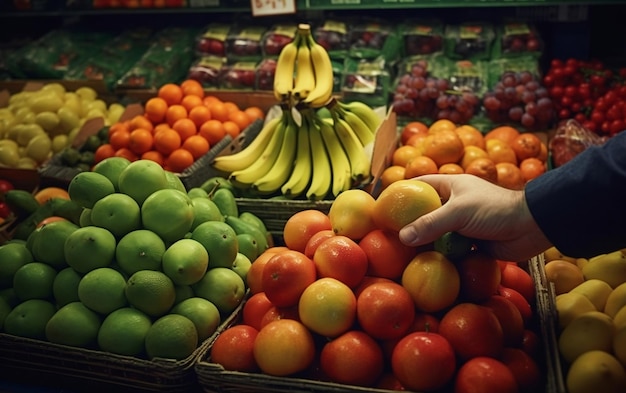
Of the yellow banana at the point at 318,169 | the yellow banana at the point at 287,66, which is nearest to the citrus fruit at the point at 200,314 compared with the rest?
the yellow banana at the point at 318,169

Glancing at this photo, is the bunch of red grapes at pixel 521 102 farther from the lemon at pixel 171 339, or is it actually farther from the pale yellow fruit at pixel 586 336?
the lemon at pixel 171 339

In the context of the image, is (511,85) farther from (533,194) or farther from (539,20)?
(533,194)

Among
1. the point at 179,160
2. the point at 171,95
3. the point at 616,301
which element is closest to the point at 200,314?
the point at 616,301

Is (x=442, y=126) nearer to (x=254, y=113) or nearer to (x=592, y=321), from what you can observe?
(x=254, y=113)

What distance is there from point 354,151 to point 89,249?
1.26 meters

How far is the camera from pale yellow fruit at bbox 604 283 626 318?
1634mm

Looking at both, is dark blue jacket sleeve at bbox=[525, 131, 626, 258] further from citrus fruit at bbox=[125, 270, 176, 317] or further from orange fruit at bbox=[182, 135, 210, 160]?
orange fruit at bbox=[182, 135, 210, 160]

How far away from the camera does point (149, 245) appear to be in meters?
1.81

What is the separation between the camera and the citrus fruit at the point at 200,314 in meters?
1.79

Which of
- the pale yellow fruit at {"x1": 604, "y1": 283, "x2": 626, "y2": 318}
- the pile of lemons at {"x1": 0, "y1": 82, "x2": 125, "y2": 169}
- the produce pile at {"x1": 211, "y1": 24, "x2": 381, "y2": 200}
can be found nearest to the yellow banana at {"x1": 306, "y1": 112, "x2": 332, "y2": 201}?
the produce pile at {"x1": 211, "y1": 24, "x2": 381, "y2": 200}

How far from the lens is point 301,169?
2682 millimetres

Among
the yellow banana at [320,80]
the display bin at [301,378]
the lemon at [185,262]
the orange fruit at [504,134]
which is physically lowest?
the display bin at [301,378]

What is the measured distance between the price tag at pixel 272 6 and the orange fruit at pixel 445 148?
122 centimetres

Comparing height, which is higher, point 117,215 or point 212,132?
point 117,215
